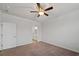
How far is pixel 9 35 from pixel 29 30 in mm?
2327

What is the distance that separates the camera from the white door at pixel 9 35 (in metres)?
4.88

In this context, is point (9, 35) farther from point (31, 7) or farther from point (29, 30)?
point (31, 7)

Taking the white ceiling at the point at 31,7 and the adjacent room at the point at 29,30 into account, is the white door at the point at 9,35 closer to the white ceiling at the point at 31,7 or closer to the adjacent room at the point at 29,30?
the adjacent room at the point at 29,30

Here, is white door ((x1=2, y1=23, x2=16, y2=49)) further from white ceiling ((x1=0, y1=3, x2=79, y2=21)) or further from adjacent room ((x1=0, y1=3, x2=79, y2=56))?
white ceiling ((x1=0, y1=3, x2=79, y2=21))

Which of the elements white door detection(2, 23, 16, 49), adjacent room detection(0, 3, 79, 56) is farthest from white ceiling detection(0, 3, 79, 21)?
white door detection(2, 23, 16, 49)

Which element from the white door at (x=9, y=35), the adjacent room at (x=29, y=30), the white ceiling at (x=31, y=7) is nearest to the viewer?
the white ceiling at (x=31, y=7)

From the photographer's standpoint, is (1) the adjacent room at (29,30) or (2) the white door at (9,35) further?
(2) the white door at (9,35)

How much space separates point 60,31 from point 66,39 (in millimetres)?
833

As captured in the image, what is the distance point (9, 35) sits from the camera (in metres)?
5.12

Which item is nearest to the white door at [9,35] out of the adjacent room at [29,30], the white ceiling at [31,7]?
the adjacent room at [29,30]

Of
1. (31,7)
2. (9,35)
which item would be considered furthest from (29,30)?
(31,7)

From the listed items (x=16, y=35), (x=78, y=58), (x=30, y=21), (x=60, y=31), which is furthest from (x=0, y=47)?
(x=78, y=58)

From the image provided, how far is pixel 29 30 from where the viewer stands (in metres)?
7.14

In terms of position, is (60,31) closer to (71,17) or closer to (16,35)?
(71,17)
